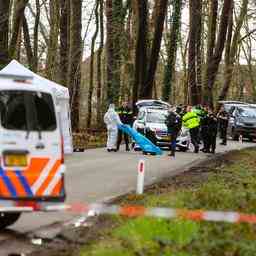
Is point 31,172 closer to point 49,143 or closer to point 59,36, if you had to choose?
point 49,143

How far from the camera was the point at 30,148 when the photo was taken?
10.8m

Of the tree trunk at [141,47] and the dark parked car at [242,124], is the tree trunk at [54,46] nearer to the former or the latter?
the tree trunk at [141,47]

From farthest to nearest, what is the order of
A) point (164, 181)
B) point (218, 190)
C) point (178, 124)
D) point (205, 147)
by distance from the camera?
point (205, 147) → point (178, 124) → point (164, 181) → point (218, 190)

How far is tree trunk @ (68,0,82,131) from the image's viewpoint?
38.3 m

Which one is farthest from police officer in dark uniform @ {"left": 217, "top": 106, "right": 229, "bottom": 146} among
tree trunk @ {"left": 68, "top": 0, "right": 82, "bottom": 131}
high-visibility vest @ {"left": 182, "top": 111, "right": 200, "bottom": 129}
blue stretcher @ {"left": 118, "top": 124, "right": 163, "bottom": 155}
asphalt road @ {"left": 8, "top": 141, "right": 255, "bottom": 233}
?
tree trunk @ {"left": 68, "top": 0, "right": 82, "bottom": 131}

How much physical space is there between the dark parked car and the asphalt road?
1518 centimetres

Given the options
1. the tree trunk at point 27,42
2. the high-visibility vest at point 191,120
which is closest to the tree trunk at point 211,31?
the tree trunk at point 27,42

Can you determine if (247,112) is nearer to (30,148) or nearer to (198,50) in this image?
(198,50)

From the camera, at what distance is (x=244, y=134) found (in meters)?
45.9

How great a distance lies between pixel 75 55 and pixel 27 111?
29519 millimetres

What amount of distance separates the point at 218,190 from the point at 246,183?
209cm

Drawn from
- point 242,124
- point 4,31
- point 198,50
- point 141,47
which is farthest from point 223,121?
point 198,50

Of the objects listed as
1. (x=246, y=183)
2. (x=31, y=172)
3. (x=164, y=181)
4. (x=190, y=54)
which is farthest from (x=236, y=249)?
(x=190, y=54)

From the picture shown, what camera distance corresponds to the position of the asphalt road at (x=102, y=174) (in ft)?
41.9
